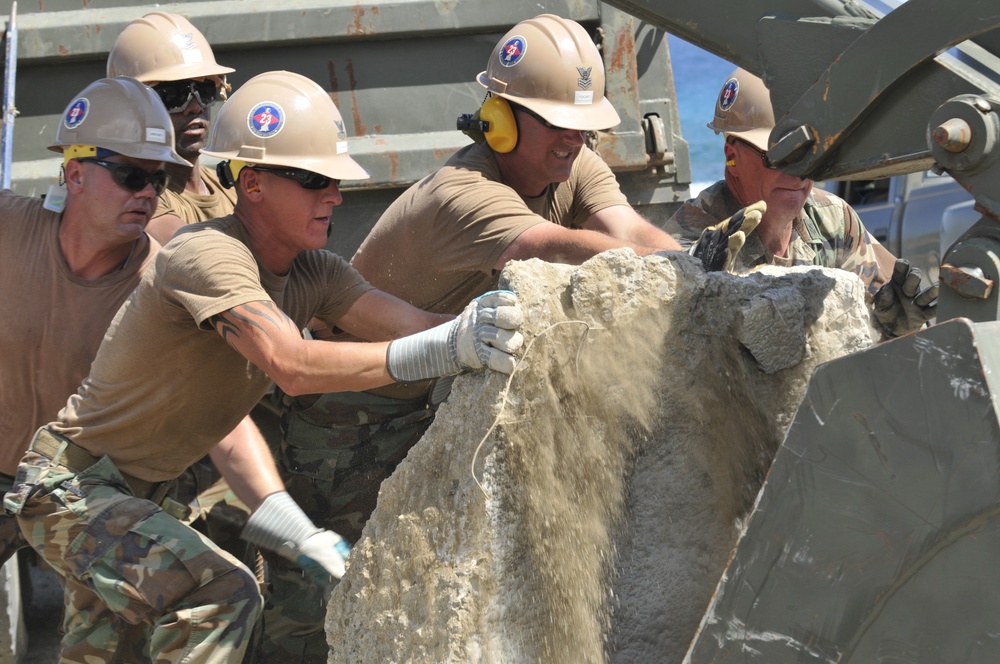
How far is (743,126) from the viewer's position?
425cm

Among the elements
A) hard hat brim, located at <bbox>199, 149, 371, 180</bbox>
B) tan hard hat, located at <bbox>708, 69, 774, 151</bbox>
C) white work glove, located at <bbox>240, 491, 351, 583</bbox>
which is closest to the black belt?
white work glove, located at <bbox>240, 491, 351, 583</bbox>

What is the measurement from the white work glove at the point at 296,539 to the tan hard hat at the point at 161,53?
173 centimetres

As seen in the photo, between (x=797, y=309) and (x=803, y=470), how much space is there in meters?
0.64

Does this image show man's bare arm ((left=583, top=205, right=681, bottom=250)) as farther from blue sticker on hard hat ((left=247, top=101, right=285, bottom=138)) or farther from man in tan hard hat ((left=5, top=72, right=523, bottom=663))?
blue sticker on hard hat ((left=247, top=101, right=285, bottom=138))

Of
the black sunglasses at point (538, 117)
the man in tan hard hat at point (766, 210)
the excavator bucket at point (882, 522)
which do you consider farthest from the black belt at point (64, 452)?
the man in tan hard hat at point (766, 210)

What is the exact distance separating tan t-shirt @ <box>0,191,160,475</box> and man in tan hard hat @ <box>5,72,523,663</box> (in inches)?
11.1

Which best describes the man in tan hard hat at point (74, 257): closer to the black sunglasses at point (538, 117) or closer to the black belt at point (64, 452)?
the black belt at point (64, 452)

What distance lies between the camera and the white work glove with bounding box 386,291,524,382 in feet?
8.21

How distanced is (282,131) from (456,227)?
0.65 meters

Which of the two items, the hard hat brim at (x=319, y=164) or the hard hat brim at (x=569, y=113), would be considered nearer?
the hard hat brim at (x=319, y=164)

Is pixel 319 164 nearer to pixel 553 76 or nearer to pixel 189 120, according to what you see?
pixel 553 76

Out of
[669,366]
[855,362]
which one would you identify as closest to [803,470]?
[855,362]

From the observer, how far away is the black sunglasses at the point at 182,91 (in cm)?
422

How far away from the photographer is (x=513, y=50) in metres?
3.75
